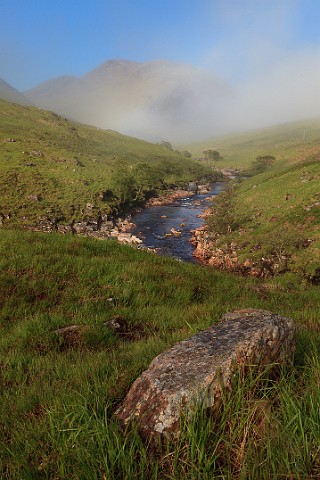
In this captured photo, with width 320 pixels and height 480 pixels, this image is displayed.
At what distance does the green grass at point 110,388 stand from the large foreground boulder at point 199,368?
0.15 metres

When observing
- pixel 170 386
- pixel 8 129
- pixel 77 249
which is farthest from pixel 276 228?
pixel 8 129

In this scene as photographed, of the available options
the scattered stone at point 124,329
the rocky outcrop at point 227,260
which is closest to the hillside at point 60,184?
the rocky outcrop at point 227,260

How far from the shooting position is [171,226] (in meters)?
47.3

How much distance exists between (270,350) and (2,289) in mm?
6465

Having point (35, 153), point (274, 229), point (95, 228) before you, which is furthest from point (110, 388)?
point (35, 153)

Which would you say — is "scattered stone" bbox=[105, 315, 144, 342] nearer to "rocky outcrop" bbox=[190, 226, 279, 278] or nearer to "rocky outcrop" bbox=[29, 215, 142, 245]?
"rocky outcrop" bbox=[190, 226, 279, 278]

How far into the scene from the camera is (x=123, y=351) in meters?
4.59

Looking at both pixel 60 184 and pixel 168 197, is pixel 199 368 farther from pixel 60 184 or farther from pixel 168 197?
pixel 168 197

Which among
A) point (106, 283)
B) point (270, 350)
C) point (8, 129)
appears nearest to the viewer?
point (270, 350)

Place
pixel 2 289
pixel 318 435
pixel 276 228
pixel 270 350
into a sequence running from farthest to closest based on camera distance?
1. pixel 276 228
2. pixel 2 289
3. pixel 270 350
4. pixel 318 435

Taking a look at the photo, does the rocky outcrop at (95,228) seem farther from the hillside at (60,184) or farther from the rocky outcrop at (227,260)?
the rocky outcrop at (227,260)

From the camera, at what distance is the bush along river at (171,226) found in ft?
119

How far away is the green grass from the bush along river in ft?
79.7

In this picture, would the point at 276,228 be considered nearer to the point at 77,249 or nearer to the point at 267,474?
the point at 77,249
